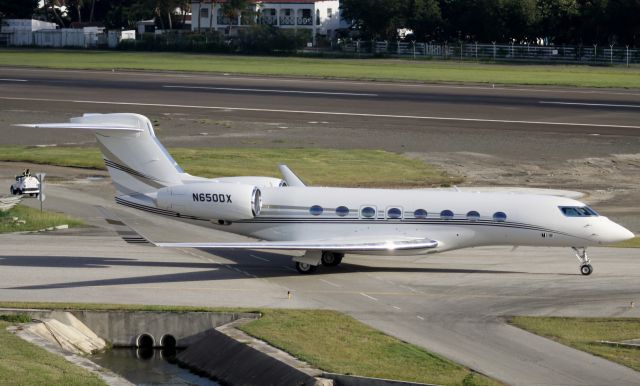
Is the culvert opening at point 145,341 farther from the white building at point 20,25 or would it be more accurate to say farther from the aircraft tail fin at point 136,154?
the white building at point 20,25

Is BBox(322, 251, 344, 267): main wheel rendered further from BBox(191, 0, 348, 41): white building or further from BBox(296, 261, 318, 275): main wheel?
BBox(191, 0, 348, 41): white building

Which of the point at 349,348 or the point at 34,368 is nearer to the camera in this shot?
the point at 34,368

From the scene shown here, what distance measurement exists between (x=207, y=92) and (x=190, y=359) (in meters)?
60.8

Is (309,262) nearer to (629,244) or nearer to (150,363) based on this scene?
(150,363)

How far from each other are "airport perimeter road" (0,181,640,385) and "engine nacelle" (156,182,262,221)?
201 centimetres

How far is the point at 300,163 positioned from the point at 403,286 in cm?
2593

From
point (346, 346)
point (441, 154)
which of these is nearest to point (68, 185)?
point (441, 154)

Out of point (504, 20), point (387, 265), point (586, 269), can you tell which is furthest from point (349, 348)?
point (504, 20)

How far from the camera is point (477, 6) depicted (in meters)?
125

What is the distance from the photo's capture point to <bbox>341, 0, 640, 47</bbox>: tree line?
4628 inches

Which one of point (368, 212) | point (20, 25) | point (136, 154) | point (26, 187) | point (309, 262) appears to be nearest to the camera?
point (368, 212)

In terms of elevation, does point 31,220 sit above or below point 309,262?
above

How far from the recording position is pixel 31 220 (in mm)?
45500

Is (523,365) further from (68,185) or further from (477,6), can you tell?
(477,6)
